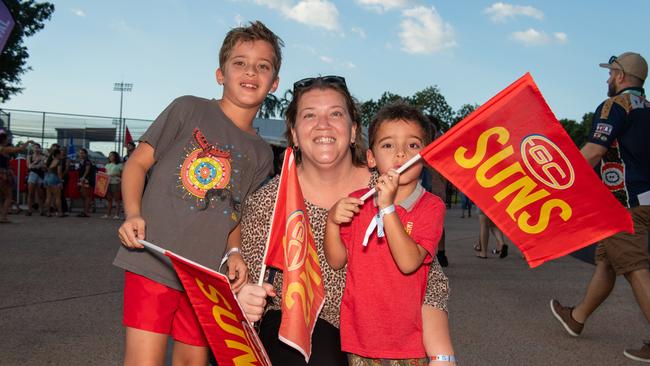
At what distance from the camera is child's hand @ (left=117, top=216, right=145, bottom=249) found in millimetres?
2572

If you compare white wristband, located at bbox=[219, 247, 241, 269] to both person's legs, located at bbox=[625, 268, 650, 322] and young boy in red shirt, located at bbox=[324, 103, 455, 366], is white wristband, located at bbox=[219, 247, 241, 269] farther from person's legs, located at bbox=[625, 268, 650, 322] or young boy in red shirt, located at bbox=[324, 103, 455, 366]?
person's legs, located at bbox=[625, 268, 650, 322]

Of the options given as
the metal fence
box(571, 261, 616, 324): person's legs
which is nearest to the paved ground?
box(571, 261, 616, 324): person's legs

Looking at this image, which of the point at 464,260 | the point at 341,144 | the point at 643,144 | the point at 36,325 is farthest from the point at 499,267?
the point at 341,144

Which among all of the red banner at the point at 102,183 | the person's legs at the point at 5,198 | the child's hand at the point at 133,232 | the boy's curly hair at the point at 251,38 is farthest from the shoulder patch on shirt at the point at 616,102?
the red banner at the point at 102,183

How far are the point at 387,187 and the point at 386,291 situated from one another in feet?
1.46

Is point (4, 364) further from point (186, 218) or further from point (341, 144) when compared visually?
point (341, 144)

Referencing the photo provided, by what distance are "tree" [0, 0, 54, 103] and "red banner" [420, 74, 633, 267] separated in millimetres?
41468

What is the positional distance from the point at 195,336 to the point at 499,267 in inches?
298

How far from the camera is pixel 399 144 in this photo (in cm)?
285

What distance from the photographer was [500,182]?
100 inches

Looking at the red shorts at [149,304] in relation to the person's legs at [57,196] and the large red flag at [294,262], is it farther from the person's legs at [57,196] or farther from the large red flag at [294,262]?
the person's legs at [57,196]

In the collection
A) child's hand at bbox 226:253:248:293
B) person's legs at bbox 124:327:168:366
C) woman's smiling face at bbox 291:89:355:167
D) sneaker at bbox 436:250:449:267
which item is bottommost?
sneaker at bbox 436:250:449:267

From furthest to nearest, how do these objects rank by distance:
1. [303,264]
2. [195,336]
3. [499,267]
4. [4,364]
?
Answer: [499,267] < [4,364] < [195,336] < [303,264]

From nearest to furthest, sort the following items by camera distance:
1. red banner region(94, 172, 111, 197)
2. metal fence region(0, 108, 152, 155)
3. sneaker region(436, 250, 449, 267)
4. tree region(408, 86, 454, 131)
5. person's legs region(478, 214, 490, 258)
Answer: sneaker region(436, 250, 449, 267)
person's legs region(478, 214, 490, 258)
red banner region(94, 172, 111, 197)
metal fence region(0, 108, 152, 155)
tree region(408, 86, 454, 131)
